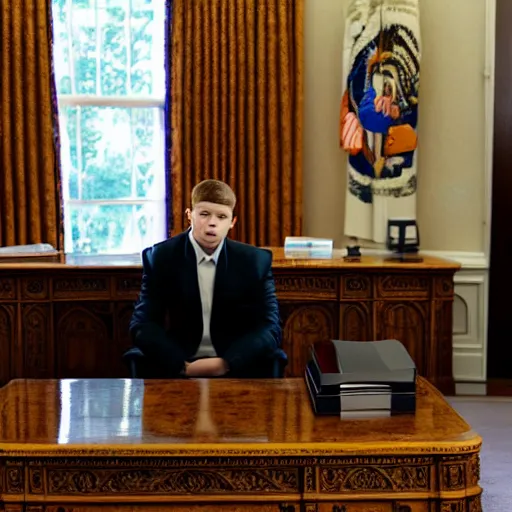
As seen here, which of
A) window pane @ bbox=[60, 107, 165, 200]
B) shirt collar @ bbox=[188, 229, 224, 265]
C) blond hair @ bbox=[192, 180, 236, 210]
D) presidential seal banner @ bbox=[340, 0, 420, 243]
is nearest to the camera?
blond hair @ bbox=[192, 180, 236, 210]

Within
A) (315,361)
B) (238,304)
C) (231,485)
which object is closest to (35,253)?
(238,304)

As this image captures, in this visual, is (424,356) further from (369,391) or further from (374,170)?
(369,391)

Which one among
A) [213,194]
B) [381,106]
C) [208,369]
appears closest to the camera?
[208,369]

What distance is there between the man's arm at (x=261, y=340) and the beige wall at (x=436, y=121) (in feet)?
7.74

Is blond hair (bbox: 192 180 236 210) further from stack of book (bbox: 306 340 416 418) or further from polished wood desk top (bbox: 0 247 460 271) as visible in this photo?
polished wood desk top (bbox: 0 247 460 271)

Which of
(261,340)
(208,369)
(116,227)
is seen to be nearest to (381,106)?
(116,227)

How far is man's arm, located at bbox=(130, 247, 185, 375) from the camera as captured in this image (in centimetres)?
288

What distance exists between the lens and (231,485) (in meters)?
1.85

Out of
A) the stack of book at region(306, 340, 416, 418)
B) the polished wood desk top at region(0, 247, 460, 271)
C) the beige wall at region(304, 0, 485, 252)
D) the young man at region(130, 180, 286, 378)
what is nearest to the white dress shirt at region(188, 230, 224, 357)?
the young man at region(130, 180, 286, 378)

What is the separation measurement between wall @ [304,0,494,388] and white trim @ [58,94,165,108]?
3.45ft

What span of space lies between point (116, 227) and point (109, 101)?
87 cm

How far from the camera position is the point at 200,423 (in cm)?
204

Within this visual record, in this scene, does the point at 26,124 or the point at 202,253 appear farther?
the point at 26,124

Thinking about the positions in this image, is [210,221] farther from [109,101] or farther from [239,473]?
[109,101]
